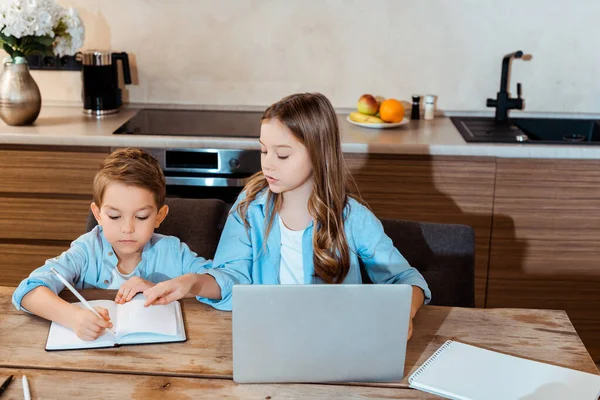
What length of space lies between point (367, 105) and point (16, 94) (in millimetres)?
1334

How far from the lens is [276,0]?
311cm

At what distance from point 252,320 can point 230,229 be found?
1.77 ft

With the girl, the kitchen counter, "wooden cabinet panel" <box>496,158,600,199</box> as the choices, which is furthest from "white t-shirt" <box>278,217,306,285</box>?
"wooden cabinet panel" <box>496,158,600,199</box>

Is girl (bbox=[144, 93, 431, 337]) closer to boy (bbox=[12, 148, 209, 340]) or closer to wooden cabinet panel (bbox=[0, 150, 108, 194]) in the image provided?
boy (bbox=[12, 148, 209, 340])

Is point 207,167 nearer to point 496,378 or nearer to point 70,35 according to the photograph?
point 70,35

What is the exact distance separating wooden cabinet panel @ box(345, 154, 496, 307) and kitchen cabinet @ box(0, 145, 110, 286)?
0.98m

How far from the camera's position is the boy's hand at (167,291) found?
1.46 m

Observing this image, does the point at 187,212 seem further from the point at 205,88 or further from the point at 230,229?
the point at 205,88

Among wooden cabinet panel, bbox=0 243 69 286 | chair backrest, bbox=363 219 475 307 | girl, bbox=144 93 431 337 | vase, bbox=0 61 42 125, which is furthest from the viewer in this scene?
wooden cabinet panel, bbox=0 243 69 286

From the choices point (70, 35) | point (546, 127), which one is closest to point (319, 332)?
point (70, 35)

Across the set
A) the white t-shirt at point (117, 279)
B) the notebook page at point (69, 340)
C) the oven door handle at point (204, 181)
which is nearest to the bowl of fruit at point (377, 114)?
the oven door handle at point (204, 181)

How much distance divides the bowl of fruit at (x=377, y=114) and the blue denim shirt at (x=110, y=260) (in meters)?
1.34

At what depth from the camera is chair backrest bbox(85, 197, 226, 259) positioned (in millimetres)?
1990

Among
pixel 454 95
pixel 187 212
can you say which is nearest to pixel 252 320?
pixel 187 212
